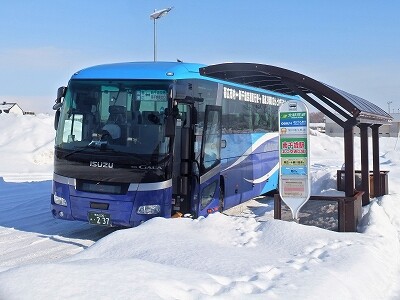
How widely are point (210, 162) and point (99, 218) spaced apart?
249 cm

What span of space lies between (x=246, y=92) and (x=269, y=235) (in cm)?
550

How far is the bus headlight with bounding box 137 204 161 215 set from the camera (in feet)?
27.9

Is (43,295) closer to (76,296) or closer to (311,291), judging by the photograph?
(76,296)

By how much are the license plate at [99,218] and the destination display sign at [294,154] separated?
300 cm

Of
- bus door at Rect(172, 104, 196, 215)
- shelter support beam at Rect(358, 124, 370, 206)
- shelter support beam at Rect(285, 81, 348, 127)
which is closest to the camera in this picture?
shelter support beam at Rect(285, 81, 348, 127)

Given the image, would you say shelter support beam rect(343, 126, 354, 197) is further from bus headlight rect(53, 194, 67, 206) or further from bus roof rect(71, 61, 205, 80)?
bus headlight rect(53, 194, 67, 206)

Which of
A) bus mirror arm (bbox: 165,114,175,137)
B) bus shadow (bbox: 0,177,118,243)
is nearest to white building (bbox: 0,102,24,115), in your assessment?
bus shadow (bbox: 0,177,118,243)

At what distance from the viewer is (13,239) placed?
9.15m

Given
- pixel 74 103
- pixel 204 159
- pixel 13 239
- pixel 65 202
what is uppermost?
pixel 74 103

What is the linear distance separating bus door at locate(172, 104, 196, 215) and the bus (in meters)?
0.02

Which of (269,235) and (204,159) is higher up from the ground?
(204,159)

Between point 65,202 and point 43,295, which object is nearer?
point 43,295

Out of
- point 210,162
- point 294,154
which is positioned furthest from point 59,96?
point 294,154

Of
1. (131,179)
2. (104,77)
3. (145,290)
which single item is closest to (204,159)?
(131,179)
